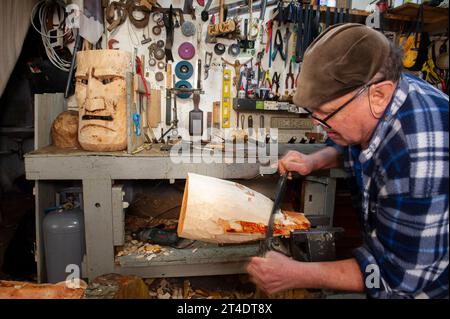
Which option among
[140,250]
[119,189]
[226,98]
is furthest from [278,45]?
[140,250]

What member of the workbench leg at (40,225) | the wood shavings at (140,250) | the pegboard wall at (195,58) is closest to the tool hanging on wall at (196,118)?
the pegboard wall at (195,58)

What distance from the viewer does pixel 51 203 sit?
242 cm

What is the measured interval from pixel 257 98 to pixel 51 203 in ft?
7.00

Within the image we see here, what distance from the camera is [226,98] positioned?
A: 124 inches

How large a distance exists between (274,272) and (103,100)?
1.58m

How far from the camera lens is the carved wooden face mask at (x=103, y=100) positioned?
2.00 meters

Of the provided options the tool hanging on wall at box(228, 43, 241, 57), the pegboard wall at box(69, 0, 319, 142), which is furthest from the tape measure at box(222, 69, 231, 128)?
the tool hanging on wall at box(228, 43, 241, 57)

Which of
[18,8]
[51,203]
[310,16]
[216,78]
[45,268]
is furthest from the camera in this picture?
[216,78]

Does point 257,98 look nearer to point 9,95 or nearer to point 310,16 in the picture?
point 310,16

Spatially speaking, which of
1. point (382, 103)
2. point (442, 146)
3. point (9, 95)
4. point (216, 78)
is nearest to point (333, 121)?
point (382, 103)

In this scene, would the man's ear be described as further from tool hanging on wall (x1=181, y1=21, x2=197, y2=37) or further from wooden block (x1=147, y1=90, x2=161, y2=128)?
tool hanging on wall (x1=181, y1=21, x2=197, y2=37)

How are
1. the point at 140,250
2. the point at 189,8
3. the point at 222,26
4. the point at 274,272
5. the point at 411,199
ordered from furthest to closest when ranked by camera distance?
the point at 189,8 → the point at 222,26 → the point at 140,250 → the point at 274,272 → the point at 411,199

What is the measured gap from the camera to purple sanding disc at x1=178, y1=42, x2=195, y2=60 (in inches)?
119

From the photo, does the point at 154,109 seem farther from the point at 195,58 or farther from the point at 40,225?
the point at 40,225
